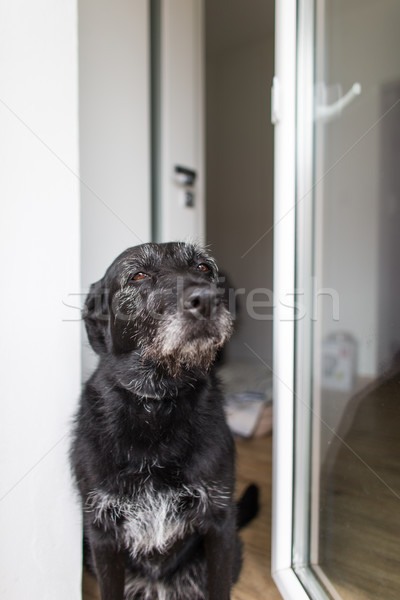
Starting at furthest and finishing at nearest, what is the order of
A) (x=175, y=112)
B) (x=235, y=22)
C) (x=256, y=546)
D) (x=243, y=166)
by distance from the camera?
(x=243, y=166) < (x=235, y=22) < (x=175, y=112) < (x=256, y=546)

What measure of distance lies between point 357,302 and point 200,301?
0.57 meters

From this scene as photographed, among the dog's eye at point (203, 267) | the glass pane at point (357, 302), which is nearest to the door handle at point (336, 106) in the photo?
the glass pane at point (357, 302)

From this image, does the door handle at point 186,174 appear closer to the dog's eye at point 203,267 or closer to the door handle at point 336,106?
the door handle at point 336,106

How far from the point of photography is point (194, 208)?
2.15 metres

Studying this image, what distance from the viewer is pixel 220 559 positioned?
1.05 meters

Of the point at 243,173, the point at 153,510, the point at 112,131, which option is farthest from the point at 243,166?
the point at 153,510

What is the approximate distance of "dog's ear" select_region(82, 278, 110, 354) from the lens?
3.80 ft

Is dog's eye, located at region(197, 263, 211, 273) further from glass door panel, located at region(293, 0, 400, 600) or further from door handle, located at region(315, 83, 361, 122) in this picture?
door handle, located at region(315, 83, 361, 122)

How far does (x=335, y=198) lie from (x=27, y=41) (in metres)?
1.04

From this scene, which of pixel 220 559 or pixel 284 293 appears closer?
pixel 220 559

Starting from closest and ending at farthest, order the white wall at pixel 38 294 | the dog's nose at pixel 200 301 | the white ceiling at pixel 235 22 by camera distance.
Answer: the dog's nose at pixel 200 301 → the white wall at pixel 38 294 → the white ceiling at pixel 235 22

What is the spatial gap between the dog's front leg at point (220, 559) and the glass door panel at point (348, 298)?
0.32m

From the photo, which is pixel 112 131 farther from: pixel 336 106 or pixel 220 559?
pixel 220 559

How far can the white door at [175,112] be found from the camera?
76.2 inches
